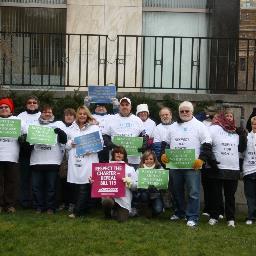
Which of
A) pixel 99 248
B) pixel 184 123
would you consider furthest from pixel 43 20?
pixel 99 248

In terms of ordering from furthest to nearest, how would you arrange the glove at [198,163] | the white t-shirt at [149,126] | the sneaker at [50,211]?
the white t-shirt at [149,126] → the sneaker at [50,211] → the glove at [198,163]

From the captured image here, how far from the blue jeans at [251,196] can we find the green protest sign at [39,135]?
2911 mm

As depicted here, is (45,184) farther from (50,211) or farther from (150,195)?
(150,195)

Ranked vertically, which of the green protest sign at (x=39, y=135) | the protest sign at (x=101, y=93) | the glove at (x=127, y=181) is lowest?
the glove at (x=127, y=181)

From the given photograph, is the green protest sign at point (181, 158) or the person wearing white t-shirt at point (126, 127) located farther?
the person wearing white t-shirt at point (126, 127)

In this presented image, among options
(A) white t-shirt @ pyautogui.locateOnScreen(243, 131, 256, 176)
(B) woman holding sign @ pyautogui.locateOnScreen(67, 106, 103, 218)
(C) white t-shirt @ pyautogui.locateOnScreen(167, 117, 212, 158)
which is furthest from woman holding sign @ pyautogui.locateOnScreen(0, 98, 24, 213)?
(A) white t-shirt @ pyautogui.locateOnScreen(243, 131, 256, 176)

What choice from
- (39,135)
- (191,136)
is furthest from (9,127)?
(191,136)

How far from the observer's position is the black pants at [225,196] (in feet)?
31.0

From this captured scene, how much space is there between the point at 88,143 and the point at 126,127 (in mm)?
716

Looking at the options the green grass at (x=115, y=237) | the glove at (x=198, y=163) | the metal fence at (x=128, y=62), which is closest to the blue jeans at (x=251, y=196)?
the green grass at (x=115, y=237)

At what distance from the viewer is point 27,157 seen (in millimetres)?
10383

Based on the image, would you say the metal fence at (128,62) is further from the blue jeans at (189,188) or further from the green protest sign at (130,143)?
the blue jeans at (189,188)

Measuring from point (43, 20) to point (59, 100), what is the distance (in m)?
3.46

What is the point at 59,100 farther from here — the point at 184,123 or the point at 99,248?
the point at 99,248
